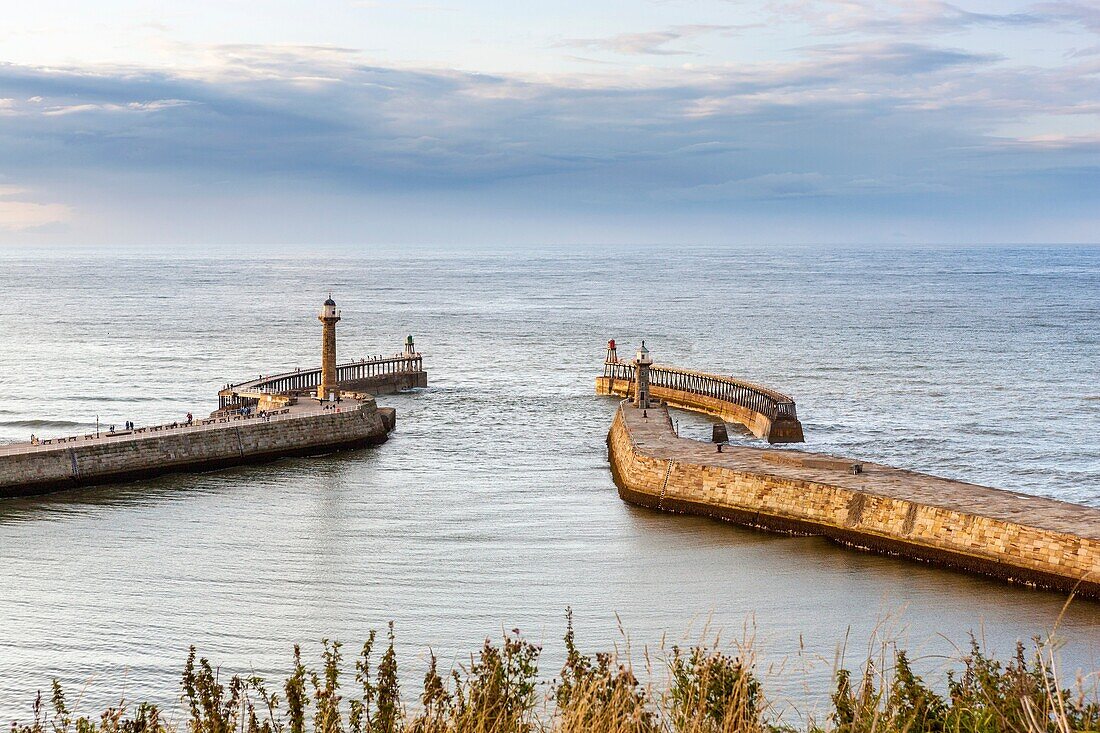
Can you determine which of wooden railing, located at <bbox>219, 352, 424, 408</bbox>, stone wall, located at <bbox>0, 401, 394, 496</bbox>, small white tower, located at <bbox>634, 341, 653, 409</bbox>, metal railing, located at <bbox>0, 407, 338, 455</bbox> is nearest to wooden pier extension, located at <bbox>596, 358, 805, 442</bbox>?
small white tower, located at <bbox>634, 341, 653, 409</bbox>

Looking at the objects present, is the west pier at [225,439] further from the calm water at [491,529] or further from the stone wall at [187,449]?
the calm water at [491,529]

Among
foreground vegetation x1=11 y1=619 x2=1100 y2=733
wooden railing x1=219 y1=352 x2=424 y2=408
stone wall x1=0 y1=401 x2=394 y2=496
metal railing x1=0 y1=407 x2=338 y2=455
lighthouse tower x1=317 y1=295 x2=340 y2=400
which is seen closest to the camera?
foreground vegetation x1=11 y1=619 x2=1100 y2=733

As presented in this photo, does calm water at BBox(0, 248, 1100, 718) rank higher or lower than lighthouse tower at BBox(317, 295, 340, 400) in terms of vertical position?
lower

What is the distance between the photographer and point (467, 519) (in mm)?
30500

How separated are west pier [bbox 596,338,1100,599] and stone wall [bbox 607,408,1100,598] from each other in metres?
0.02

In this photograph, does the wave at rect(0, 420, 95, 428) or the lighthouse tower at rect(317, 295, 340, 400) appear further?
the wave at rect(0, 420, 95, 428)

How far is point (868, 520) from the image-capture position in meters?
27.3

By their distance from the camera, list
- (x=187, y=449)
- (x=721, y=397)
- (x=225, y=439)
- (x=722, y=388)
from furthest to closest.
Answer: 1. (x=722, y=388)
2. (x=721, y=397)
3. (x=225, y=439)
4. (x=187, y=449)

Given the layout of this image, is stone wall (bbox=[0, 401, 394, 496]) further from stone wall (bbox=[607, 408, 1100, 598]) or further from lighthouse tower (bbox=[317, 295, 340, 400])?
stone wall (bbox=[607, 408, 1100, 598])

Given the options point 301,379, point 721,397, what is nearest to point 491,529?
point 721,397

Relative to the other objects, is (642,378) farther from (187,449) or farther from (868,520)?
(868,520)

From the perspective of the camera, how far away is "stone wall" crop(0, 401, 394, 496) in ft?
111

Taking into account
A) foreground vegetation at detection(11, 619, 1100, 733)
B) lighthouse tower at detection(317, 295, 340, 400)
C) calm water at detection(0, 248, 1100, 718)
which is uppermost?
lighthouse tower at detection(317, 295, 340, 400)

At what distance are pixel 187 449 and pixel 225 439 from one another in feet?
4.62
